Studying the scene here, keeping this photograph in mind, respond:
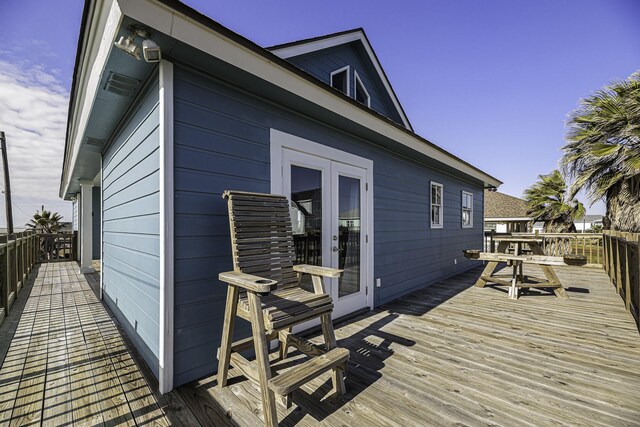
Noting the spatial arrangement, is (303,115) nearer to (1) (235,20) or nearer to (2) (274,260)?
(2) (274,260)

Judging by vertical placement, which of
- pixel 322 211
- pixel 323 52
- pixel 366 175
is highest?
pixel 323 52

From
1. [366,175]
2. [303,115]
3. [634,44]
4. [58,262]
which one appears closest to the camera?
[303,115]

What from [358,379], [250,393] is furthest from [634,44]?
[250,393]

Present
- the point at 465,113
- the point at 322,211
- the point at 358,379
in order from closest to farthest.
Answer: the point at 358,379, the point at 322,211, the point at 465,113

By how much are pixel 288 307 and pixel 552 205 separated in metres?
16.1

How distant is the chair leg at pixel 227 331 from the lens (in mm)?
1877

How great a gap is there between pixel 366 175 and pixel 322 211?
3.47ft

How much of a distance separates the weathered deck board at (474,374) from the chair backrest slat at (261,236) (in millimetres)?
811

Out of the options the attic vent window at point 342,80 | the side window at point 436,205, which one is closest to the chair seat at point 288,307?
the attic vent window at point 342,80

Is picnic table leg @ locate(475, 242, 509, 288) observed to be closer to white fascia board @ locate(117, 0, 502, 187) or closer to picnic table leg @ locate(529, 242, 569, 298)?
picnic table leg @ locate(529, 242, 569, 298)

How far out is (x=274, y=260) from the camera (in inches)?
88.0

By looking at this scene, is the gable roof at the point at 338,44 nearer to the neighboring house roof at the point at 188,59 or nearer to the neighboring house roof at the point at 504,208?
the neighboring house roof at the point at 188,59

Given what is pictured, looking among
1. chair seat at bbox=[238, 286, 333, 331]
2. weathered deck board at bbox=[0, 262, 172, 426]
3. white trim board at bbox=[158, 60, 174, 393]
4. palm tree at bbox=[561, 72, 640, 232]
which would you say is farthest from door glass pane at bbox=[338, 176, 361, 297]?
palm tree at bbox=[561, 72, 640, 232]

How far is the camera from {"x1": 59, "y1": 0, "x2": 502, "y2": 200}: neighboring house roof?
1627 millimetres
